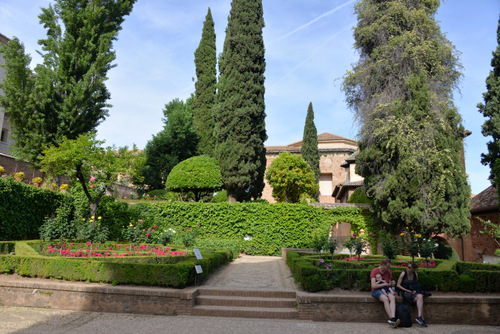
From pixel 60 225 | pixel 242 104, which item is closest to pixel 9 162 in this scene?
pixel 60 225

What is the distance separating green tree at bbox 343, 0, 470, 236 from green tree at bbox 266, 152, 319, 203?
8450 mm

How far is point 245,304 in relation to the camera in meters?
7.03

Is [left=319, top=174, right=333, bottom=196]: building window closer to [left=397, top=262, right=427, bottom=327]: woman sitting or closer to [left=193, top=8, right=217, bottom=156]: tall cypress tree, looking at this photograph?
[left=193, top=8, right=217, bottom=156]: tall cypress tree

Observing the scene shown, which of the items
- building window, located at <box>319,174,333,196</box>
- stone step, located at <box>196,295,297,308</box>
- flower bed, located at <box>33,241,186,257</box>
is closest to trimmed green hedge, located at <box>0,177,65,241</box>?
flower bed, located at <box>33,241,186,257</box>

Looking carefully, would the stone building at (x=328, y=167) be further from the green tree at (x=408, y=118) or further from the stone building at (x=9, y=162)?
the stone building at (x=9, y=162)

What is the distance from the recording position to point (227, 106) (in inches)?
762

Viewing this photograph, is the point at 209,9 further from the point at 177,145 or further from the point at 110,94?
the point at 110,94

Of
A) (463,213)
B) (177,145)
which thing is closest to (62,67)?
(177,145)

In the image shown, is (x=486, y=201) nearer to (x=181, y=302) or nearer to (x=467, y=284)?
(x=467, y=284)

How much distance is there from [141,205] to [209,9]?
837 inches

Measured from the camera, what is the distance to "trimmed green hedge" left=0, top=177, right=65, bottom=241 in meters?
11.7

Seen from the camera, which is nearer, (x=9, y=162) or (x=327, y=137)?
(x=9, y=162)

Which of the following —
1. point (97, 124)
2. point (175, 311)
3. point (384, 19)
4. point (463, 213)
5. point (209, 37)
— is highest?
point (209, 37)

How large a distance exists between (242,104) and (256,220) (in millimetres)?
6489
